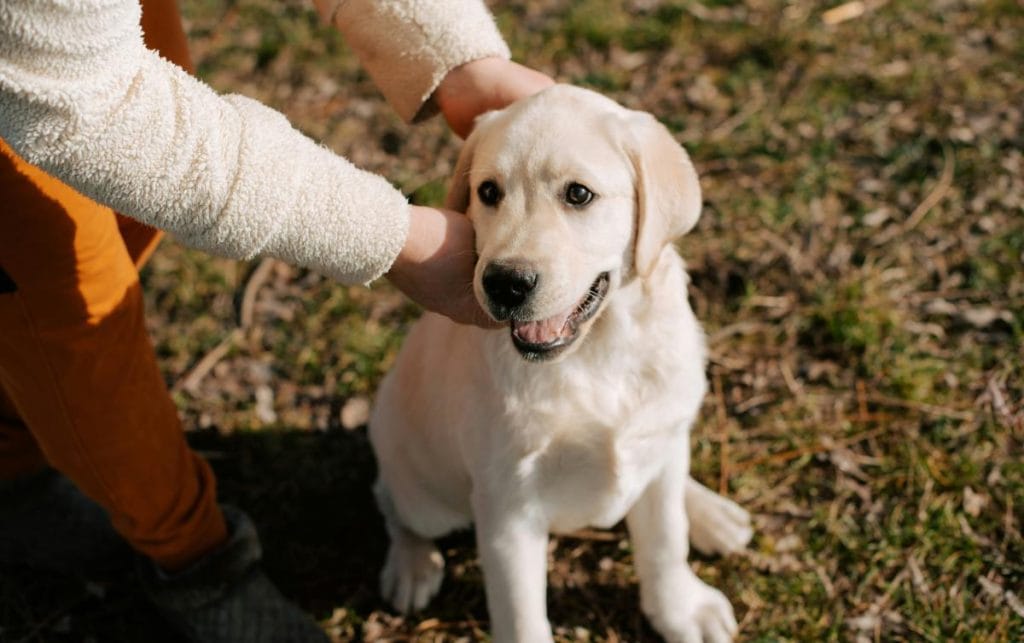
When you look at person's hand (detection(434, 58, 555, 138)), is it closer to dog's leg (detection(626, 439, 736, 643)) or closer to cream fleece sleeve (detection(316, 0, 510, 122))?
cream fleece sleeve (detection(316, 0, 510, 122))

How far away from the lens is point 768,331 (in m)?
3.72

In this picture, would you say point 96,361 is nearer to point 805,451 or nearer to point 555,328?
point 555,328

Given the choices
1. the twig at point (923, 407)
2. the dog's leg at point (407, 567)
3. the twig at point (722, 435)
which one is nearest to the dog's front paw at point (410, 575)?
the dog's leg at point (407, 567)

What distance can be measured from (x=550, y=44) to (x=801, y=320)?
2160mm

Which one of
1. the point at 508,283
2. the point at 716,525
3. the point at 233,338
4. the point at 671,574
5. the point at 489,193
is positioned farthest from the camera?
the point at 233,338

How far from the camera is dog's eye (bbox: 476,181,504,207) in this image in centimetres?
241

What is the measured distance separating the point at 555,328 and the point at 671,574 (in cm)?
94

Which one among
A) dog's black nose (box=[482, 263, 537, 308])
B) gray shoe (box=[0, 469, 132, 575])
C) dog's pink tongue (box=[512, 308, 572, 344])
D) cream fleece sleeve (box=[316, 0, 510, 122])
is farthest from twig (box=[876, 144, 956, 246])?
gray shoe (box=[0, 469, 132, 575])

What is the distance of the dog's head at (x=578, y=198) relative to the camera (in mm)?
2293

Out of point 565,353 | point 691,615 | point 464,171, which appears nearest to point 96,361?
point 464,171

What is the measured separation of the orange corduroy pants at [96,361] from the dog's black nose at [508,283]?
0.93m

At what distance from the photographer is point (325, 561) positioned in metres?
3.31

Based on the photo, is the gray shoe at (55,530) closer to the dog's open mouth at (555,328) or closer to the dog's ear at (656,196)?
the dog's open mouth at (555,328)

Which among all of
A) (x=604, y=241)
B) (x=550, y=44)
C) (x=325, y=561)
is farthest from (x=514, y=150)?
(x=550, y=44)
